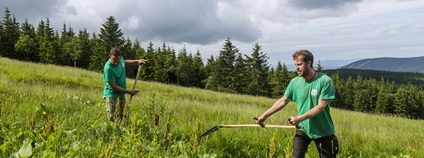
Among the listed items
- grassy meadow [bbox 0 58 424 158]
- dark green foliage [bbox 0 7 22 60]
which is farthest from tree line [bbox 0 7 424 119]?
grassy meadow [bbox 0 58 424 158]

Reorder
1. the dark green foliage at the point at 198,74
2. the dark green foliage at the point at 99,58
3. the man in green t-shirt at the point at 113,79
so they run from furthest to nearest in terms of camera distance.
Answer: the dark green foliage at the point at 198,74, the dark green foliage at the point at 99,58, the man in green t-shirt at the point at 113,79

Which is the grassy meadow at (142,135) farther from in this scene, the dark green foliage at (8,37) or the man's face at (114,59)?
the dark green foliage at (8,37)

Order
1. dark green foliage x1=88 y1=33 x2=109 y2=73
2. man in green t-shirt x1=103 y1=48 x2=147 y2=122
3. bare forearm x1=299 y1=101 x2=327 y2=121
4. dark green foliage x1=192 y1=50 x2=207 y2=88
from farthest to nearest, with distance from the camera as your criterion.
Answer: dark green foliage x1=192 y1=50 x2=207 y2=88
dark green foliage x1=88 y1=33 x2=109 y2=73
man in green t-shirt x1=103 y1=48 x2=147 y2=122
bare forearm x1=299 y1=101 x2=327 y2=121

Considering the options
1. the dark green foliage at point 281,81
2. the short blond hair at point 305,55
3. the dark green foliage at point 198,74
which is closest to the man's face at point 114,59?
the short blond hair at point 305,55

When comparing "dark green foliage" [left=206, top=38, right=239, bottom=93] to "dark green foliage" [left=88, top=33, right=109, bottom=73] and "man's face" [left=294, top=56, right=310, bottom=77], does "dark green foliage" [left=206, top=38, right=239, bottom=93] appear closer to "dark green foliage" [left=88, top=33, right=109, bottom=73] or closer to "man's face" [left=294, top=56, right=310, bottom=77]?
"dark green foliage" [left=88, top=33, right=109, bottom=73]

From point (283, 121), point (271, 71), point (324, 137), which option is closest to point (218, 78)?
point (271, 71)

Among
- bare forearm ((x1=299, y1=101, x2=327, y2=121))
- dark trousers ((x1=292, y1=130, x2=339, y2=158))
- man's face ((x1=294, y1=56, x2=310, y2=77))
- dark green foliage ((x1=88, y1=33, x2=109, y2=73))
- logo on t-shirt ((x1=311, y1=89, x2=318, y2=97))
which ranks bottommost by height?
dark trousers ((x1=292, y1=130, x2=339, y2=158))

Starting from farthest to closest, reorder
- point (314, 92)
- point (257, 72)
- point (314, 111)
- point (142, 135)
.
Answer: point (257, 72)
point (314, 92)
point (314, 111)
point (142, 135)

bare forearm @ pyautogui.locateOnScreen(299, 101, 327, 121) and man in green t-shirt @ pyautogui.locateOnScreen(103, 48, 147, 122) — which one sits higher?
man in green t-shirt @ pyautogui.locateOnScreen(103, 48, 147, 122)

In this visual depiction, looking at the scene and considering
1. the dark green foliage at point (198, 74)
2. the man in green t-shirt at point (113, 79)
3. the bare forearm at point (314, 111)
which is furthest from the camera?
the dark green foliage at point (198, 74)

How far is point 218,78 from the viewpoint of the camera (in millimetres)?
59438

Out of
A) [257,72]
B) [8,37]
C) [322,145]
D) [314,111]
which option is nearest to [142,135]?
[314,111]

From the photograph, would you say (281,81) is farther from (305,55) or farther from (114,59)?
(305,55)

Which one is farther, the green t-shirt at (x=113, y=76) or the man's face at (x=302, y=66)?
the green t-shirt at (x=113, y=76)
